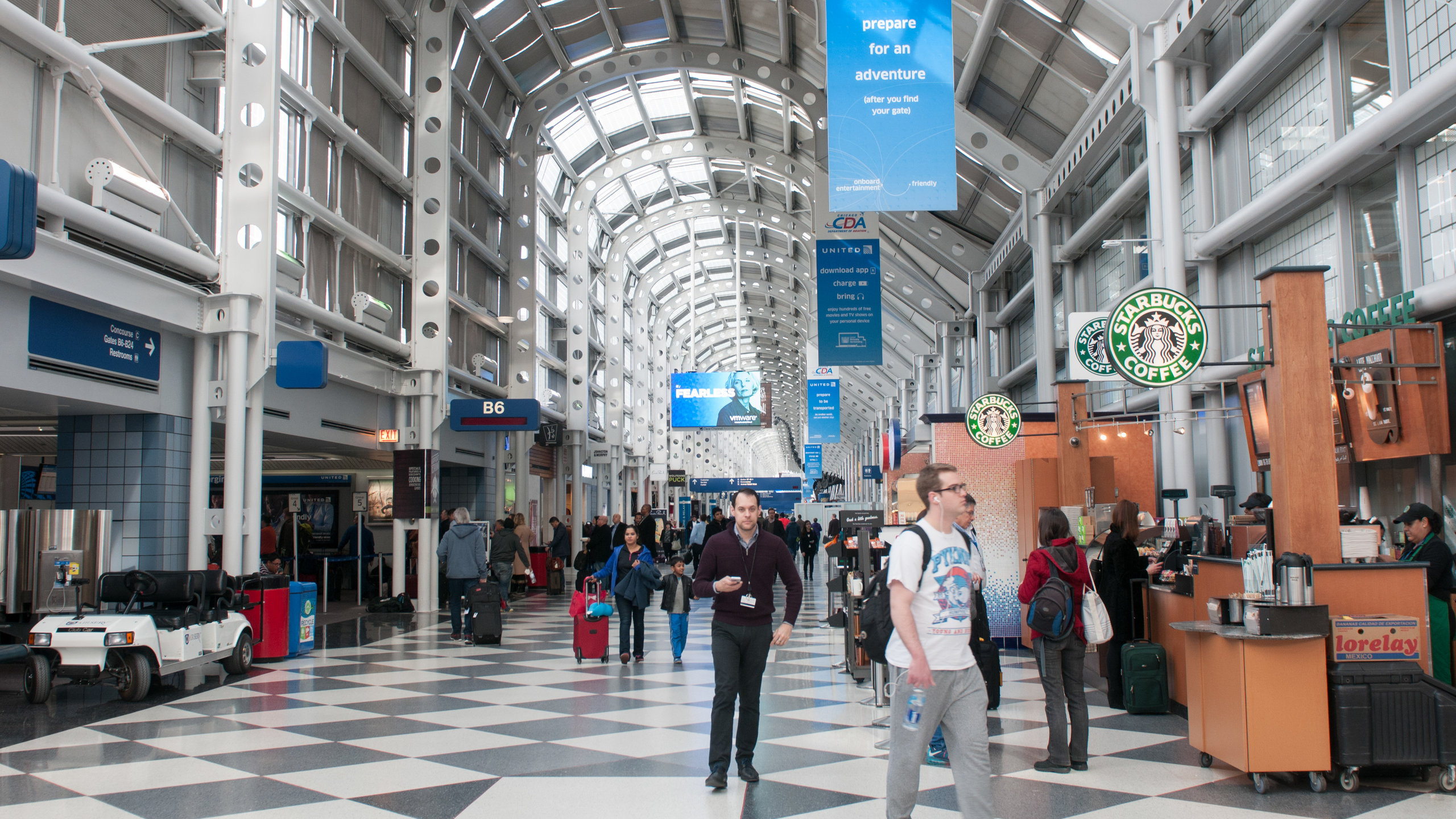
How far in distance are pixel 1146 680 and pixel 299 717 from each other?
5.62 metres

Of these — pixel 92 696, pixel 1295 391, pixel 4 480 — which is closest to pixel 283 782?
pixel 92 696

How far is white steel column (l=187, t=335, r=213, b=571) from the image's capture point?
9.92m

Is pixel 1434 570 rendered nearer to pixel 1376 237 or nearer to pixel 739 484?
pixel 1376 237

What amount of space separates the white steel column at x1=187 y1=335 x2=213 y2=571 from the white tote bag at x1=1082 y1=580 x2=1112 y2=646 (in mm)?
8539

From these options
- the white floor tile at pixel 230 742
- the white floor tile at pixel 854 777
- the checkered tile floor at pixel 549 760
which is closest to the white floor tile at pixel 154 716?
the checkered tile floor at pixel 549 760

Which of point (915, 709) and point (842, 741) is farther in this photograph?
point (842, 741)

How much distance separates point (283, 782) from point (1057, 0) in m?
10.8

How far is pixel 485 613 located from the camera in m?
10.6

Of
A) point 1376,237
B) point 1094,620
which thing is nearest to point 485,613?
point 1094,620

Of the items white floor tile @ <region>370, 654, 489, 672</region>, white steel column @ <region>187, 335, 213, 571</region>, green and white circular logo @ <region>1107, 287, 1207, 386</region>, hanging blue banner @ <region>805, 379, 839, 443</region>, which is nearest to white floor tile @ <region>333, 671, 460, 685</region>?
white floor tile @ <region>370, 654, 489, 672</region>

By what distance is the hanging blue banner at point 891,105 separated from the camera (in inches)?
360

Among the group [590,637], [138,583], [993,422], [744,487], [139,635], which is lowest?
[590,637]

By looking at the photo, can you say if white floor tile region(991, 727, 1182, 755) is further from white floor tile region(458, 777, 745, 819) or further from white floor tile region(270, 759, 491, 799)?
white floor tile region(270, 759, 491, 799)

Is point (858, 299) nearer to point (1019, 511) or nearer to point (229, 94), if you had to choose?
point (1019, 511)
